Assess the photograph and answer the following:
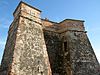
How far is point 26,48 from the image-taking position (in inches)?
334

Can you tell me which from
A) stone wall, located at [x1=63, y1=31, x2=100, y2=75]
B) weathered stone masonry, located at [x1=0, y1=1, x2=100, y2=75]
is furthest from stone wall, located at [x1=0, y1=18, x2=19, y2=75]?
stone wall, located at [x1=63, y1=31, x2=100, y2=75]

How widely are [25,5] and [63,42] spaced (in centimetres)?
404

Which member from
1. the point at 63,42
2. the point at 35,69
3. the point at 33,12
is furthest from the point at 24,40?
the point at 63,42

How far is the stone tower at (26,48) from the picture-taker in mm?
7777

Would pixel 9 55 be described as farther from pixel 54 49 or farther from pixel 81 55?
pixel 81 55

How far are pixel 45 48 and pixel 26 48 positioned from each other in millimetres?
1478

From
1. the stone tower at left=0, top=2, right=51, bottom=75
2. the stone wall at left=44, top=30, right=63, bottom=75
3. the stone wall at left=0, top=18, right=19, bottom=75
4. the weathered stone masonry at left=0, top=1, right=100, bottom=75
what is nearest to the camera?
the stone tower at left=0, top=2, right=51, bottom=75

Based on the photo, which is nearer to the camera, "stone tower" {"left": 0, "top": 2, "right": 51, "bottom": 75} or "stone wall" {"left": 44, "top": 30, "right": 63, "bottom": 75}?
"stone tower" {"left": 0, "top": 2, "right": 51, "bottom": 75}

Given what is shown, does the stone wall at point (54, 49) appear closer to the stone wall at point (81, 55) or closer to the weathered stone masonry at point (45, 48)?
the weathered stone masonry at point (45, 48)

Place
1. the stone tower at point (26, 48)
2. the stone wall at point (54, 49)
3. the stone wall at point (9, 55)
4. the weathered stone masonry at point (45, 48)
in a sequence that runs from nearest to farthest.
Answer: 1. the stone tower at point (26, 48)
2. the stone wall at point (9, 55)
3. the weathered stone masonry at point (45, 48)
4. the stone wall at point (54, 49)

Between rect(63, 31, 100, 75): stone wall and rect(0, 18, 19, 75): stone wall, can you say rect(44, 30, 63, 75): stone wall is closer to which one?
rect(63, 31, 100, 75): stone wall

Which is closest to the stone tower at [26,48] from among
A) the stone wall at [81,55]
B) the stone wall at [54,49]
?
the stone wall at [54,49]

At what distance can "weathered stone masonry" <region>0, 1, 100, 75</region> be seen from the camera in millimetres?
8148

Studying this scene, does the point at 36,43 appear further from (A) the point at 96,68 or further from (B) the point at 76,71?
(A) the point at 96,68
